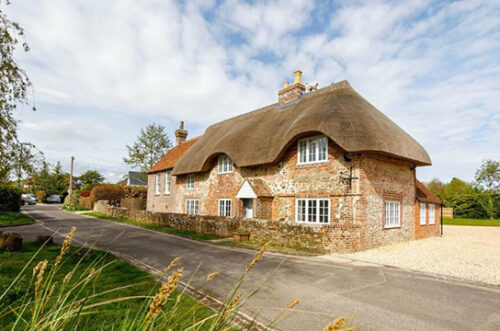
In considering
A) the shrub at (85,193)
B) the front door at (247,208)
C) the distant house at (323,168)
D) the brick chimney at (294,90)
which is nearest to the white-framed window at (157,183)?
the distant house at (323,168)

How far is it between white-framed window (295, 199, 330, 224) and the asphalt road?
11.2 feet

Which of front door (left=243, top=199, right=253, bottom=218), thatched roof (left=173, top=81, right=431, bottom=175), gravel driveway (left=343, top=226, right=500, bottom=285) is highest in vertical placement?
thatched roof (left=173, top=81, right=431, bottom=175)

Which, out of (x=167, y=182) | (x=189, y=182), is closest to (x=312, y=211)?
(x=189, y=182)

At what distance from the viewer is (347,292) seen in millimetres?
5918

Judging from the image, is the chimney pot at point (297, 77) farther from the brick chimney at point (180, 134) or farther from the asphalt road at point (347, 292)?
the brick chimney at point (180, 134)

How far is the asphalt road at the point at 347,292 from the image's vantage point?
465cm

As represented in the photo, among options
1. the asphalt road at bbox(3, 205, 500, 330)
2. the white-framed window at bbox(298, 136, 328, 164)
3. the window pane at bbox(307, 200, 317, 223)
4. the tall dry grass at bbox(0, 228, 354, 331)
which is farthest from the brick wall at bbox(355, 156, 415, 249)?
the tall dry grass at bbox(0, 228, 354, 331)

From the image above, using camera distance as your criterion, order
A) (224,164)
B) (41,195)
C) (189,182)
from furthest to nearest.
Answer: (41,195), (189,182), (224,164)

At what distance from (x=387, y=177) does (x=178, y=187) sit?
15095 mm

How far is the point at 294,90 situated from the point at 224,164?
618cm

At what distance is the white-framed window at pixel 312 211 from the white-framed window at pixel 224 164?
551cm

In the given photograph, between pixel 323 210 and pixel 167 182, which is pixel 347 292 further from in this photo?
pixel 167 182

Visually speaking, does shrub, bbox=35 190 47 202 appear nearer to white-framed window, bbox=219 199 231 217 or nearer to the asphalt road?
white-framed window, bbox=219 199 231 217

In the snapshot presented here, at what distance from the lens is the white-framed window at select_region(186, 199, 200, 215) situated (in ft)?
65.7
